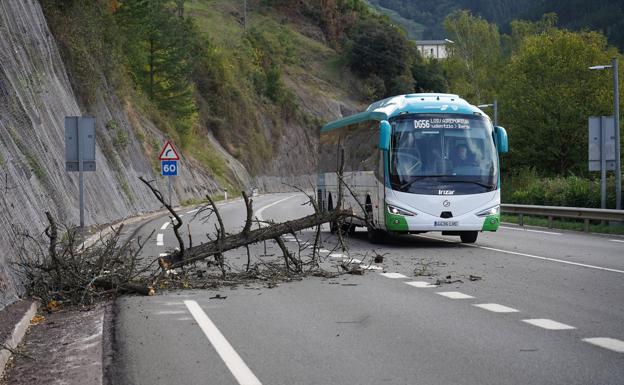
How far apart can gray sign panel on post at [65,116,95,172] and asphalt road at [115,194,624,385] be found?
9.61m

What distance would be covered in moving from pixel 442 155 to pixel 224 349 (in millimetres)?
12364

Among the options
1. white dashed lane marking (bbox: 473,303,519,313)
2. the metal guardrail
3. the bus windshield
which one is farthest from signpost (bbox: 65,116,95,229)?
white dashed lane marking (bbox: 473,303,519,313)

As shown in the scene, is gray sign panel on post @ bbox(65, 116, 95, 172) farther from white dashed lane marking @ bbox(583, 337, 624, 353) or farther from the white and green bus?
white dashed lane marking @ bbox(583, 337, 624, 353)

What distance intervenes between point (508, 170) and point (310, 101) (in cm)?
5102

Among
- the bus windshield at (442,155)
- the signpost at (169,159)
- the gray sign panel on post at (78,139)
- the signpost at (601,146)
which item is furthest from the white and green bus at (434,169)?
the signpost at (169,159)

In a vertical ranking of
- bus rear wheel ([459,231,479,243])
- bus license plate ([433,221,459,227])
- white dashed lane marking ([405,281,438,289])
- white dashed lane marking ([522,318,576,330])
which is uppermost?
bus license plate ([433,221,459,227])

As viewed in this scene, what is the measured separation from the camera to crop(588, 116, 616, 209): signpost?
27.3 meters

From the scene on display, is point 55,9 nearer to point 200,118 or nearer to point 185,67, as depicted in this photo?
point 185,67

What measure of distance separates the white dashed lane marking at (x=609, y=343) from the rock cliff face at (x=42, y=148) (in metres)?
5.91

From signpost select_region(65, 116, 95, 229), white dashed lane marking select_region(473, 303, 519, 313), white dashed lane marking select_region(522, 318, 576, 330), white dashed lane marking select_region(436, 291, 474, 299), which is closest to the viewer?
white dashed lane marking select_region(522, 318, 576, 330)

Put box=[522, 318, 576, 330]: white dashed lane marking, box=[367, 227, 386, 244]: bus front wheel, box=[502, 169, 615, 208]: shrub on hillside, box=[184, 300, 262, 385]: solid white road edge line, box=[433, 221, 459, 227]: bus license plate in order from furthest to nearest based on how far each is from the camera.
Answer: box=[502, 169, 615, 208]: shrub on hillside, box=[367, 227, 386, 244]: bus front wheel, box=[433, 221, 459, 227]: bus license plate, box=[522, 318, 576, 330]: white dashed lane marking, box=[184, 300, 262, 385]: solid white road edge line

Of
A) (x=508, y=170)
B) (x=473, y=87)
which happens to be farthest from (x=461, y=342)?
(x=473, y=87)

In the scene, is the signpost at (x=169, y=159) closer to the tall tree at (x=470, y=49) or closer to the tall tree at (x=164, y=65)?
the tall tree at (x=164, y=65)

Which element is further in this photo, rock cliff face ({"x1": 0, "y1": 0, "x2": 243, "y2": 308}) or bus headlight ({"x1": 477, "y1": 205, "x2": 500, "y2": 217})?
bus headlight ({"x1": 477, "y1": 205, "x2": 500, "y2": 217})
